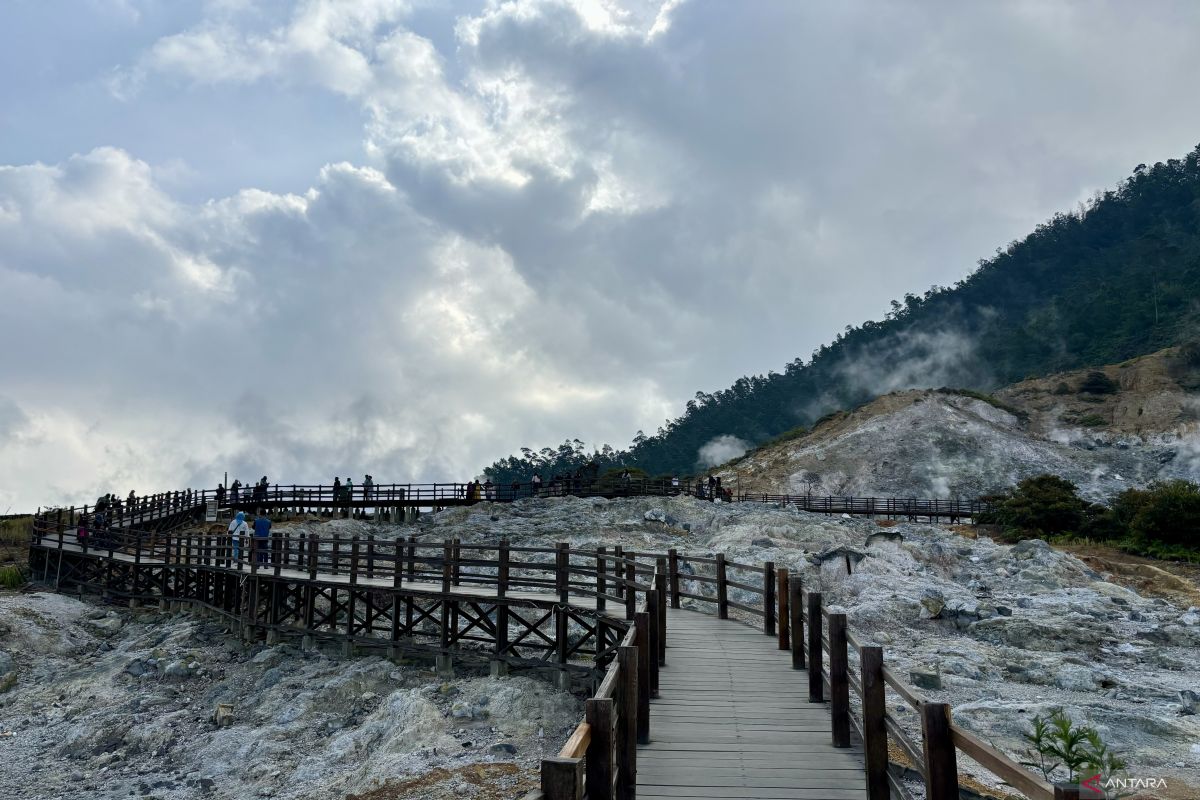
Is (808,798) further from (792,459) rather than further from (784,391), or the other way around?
(784,391)

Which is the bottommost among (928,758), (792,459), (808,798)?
(808,798)

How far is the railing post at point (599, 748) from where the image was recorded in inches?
223

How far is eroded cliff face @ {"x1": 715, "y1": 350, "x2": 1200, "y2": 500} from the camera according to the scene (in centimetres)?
7062

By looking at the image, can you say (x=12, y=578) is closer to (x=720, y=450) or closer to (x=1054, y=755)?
(x=1054, y=755)

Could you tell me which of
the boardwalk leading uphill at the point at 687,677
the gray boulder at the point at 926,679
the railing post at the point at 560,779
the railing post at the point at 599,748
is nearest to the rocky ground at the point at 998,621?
the gray boulder at the point at 926,679

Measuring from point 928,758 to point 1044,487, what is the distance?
48.4 metres

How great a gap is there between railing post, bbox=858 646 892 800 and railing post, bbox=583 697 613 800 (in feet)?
8.23

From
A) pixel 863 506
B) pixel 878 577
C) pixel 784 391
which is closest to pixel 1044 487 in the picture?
pixel 863 506

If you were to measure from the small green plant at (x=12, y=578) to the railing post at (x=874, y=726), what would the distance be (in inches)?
1376

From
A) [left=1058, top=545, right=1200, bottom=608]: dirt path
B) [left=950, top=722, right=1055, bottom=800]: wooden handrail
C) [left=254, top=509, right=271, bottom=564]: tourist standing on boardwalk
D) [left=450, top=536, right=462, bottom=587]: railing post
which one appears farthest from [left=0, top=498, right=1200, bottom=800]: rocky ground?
[left=950, top=722, right=1055, bottom=800]: wooden handrail

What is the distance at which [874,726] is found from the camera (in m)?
7.16

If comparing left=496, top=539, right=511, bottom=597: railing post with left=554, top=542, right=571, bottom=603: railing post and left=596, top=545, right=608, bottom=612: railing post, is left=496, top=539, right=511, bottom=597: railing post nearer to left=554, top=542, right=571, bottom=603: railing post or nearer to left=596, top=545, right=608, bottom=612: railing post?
left=554, top=542, right=571, bottom=603: railing post

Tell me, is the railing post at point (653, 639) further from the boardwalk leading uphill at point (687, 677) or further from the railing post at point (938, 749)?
the railing post at point (938, 749)

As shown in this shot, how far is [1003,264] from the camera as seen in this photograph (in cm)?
17438
